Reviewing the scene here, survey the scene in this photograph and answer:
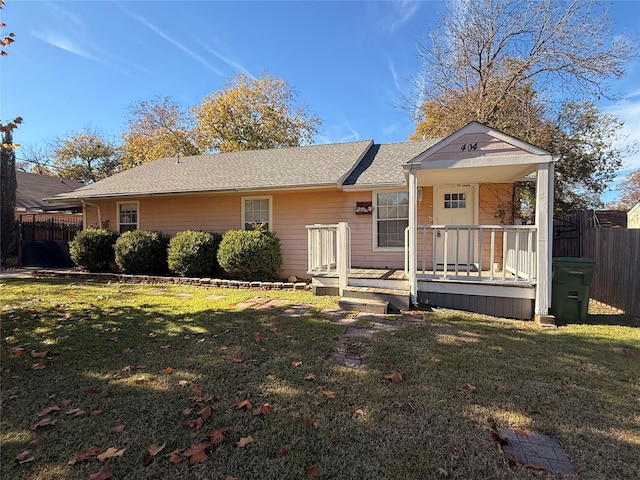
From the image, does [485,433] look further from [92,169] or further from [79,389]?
[92,169]

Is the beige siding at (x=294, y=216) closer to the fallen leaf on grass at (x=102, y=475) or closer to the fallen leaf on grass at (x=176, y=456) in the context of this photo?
the fallen leaf on grass at (x=176, y=456)

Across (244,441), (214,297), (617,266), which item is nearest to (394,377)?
(244,441)

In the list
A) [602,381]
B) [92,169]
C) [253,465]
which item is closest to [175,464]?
[253,465]

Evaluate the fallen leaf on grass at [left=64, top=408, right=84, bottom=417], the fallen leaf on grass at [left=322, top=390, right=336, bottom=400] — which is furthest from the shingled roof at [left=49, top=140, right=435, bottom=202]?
the fallen leaf on grass at [left=64, top=408, right=84, bottom=417]

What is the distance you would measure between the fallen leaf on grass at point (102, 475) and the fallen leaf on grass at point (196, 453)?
1.36 ft

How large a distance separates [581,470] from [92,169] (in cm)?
3849

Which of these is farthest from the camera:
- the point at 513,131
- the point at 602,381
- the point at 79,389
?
the point at 513,131

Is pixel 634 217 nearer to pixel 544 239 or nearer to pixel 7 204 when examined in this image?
pixel 544 239

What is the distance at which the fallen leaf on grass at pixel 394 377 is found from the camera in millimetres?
3207

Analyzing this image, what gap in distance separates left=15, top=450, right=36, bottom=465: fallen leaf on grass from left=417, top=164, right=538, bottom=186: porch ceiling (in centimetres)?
607

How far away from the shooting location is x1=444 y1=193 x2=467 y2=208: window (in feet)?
26.6

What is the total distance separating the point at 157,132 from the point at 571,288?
87.3 feet

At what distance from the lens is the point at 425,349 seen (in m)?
4.03

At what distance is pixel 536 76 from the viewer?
42.3ft
